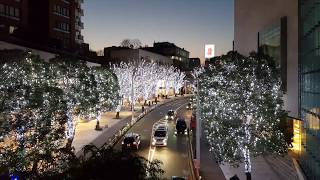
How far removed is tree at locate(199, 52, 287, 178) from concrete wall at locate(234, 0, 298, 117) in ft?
17.9

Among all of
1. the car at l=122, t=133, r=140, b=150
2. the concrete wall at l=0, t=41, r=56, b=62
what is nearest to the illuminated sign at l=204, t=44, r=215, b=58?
the car at l=122, t=133, r=140, b=150

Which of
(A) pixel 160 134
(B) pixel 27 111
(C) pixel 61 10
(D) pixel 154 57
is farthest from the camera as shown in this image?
(D) pixel 154 57

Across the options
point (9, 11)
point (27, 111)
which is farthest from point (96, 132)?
point (9, 11)

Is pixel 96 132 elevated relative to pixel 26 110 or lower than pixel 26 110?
lower

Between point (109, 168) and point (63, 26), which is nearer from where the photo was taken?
point (109, 168)

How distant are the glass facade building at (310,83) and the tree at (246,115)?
159cm

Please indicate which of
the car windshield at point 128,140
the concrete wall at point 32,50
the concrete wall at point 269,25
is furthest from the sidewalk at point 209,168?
the concrete wall at point 32,50

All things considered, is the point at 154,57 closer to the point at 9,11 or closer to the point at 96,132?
the point at 9,11

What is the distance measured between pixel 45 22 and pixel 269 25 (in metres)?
47.3

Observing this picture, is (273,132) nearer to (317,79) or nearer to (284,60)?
(317,79)

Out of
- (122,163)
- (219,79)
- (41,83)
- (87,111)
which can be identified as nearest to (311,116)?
(219,79)

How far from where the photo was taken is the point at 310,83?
22891mm

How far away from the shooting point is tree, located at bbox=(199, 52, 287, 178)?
2209cm

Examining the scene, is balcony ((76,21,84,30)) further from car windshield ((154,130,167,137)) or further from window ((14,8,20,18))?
car windshield ((154,130,167,137))
